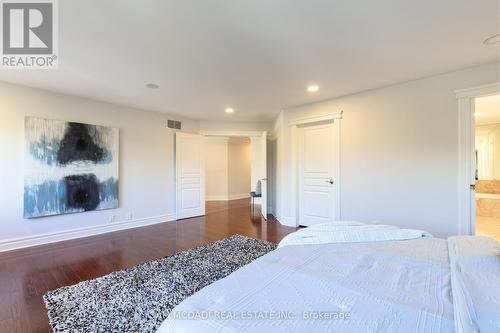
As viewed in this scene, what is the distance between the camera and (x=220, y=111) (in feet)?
16.8

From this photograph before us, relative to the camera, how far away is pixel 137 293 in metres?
2.17

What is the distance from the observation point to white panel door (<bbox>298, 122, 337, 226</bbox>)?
432cm

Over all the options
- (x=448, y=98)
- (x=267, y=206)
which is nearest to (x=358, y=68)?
(x=448, y=98)

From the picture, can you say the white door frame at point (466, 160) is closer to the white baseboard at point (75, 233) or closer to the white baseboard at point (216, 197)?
the white baseboard at point (75, 233)

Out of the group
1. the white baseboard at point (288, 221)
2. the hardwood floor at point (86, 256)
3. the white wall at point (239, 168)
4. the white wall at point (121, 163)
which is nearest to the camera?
the hardwood floor at point (86, 256)

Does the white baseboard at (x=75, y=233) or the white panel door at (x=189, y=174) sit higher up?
the white panel door at (x=189, y=174)

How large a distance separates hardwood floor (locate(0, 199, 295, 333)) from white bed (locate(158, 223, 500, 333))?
1.74 meters

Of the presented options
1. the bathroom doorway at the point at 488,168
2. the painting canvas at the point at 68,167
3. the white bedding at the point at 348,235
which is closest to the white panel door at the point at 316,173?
the white bedding at the point at 348,235

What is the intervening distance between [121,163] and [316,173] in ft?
12.4

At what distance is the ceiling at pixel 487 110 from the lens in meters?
3.96

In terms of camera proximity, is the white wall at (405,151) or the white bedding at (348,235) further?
the white wall at (405,151)

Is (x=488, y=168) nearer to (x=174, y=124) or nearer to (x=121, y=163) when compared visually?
(x=174, y=124)

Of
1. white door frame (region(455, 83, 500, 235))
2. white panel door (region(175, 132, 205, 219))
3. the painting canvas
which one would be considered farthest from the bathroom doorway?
the painting canvas

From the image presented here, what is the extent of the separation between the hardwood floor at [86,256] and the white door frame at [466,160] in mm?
2497
